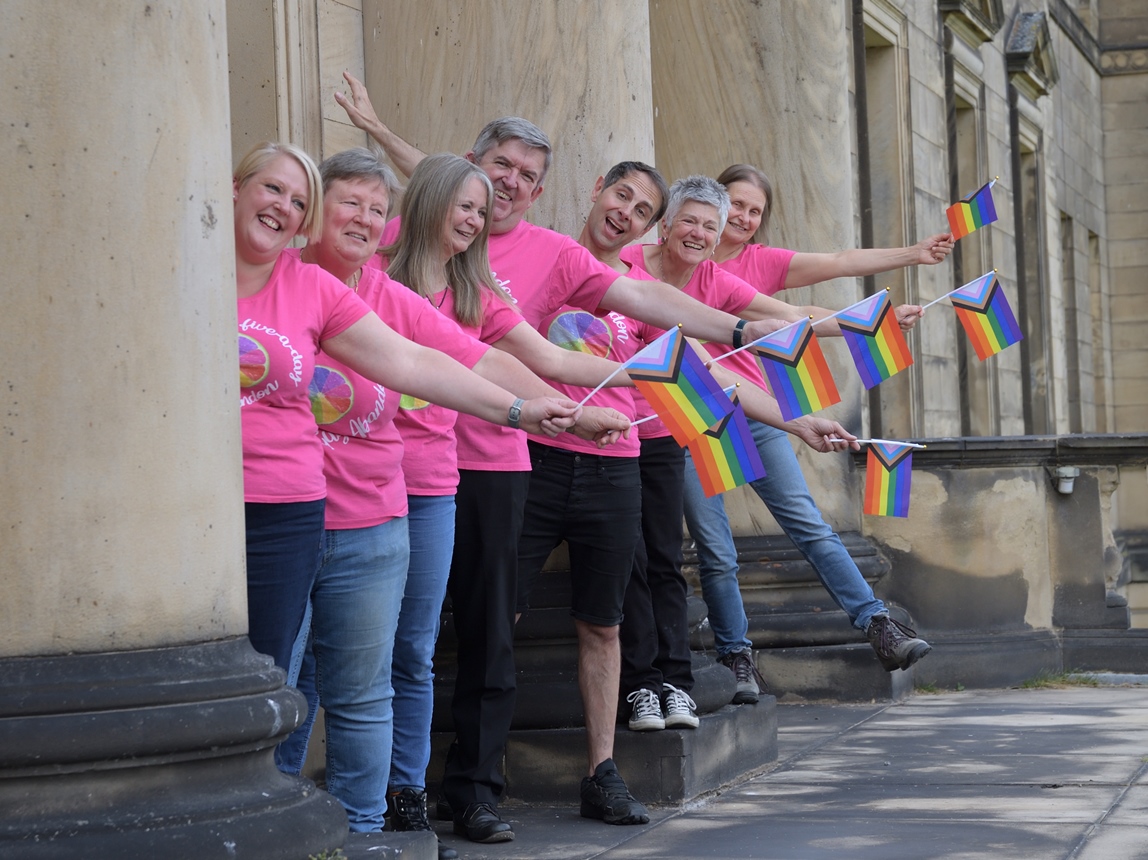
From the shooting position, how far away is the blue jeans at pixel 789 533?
20.5 ft

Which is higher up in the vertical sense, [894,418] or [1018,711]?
[894,418]

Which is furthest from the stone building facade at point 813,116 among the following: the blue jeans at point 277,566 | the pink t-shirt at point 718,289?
the blue jeans at point 277,566

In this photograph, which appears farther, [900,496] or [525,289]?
[900,496]

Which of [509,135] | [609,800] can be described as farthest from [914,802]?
[509,135]

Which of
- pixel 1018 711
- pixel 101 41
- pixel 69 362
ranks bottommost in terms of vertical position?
pixel 1018 711

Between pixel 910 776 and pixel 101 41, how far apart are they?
3821mm

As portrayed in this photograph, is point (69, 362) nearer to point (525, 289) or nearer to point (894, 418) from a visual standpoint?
point (525, 289)

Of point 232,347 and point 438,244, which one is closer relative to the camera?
point 232,347

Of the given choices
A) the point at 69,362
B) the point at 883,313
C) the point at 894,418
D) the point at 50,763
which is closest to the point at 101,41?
the point at 69,362

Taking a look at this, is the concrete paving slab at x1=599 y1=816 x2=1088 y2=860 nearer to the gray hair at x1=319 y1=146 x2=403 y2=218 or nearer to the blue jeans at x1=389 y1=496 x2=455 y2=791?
the blue jeans at x1=389 y1=496 x2=455 y2=791

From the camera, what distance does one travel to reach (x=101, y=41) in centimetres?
291

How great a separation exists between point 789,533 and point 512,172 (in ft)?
7.92

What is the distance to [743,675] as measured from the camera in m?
6.14

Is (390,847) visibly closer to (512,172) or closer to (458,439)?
(458,439)
